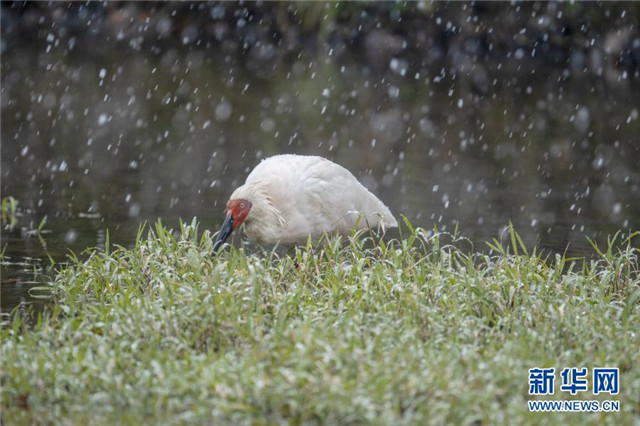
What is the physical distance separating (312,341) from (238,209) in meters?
2.39

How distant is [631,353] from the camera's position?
4.97 meters

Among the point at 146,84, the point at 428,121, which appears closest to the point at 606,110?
the point at 428,121

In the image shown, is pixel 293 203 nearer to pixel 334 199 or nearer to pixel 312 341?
pixel 334 199

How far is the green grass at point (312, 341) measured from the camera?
4426mm

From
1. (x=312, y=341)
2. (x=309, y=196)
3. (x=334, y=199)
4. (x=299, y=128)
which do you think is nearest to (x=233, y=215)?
(x=309, y=196)

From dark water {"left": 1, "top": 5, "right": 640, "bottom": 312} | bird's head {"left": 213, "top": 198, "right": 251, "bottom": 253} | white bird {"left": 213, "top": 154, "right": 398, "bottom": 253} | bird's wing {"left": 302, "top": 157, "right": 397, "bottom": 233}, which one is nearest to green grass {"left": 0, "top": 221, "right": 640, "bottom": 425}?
bird's head {"left": 213, "top": 198, "right": 251, "bottom": 253}

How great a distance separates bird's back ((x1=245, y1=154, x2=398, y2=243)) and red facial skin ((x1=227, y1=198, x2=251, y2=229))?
0.19 m

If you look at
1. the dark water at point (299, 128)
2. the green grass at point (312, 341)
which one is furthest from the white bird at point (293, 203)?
the dark water at point (299, 128)

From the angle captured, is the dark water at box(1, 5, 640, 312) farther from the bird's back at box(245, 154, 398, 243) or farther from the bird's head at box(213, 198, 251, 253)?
the bird's back at box(245, 154, 398, 243)

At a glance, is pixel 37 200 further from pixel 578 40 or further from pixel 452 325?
pixel 578 40

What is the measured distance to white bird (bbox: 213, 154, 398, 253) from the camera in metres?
7.03

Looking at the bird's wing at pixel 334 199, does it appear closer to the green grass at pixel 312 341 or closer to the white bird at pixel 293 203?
the white bird at pixel 293 203

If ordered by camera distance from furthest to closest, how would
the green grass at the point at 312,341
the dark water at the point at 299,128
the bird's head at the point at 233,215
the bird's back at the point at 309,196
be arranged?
the dark water at the point at 299,128
the bird's back at the point at 309,196
the bird's head at the point at 233,215
the green grass at the point at 312,341

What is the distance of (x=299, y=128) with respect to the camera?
44.5 feet
